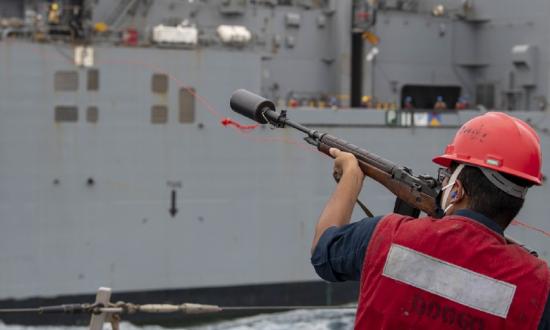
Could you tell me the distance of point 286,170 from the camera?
12414mm

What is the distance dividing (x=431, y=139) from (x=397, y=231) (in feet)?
39.2

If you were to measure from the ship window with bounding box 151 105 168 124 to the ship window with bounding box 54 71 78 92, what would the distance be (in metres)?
1.11

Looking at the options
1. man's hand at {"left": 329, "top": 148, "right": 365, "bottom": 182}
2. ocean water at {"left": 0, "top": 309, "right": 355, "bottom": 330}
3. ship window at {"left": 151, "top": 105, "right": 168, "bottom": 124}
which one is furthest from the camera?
ocean water at {"left": 0, "top": 309, "right": 355, "bottom": 330}

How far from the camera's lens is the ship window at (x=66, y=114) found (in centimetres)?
1106

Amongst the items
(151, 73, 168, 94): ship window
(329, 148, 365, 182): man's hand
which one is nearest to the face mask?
(329, 148, 365, 182): man's hand

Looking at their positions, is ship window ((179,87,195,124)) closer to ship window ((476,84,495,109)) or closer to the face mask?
ship window ((476,84,495,109))

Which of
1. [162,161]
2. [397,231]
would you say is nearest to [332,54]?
[162,161]

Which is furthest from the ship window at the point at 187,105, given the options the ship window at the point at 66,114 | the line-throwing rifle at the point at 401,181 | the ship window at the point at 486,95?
the line-throwing rifle at the point at 401,181

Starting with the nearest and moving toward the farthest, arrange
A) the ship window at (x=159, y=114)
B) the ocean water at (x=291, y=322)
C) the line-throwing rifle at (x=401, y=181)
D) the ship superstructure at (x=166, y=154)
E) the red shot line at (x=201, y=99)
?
the line-throwing rifle at (x=401, y=181), the ship superstructure at (x=166, y=154), the red shot line at (x=201, y=99), the ship window at (x=159, y=114), the ocean water at (x=291, y=322)

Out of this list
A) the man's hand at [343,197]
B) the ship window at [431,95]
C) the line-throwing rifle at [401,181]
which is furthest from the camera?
the ship window at [431,95]

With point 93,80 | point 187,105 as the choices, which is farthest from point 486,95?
point 93,80

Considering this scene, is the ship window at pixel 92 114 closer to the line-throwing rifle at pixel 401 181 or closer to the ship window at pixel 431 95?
the ship window at pixel 431 95

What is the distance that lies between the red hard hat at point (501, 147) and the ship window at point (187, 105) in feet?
33.0

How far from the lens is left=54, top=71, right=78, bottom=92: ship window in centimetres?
1109
